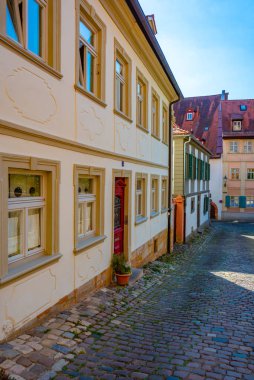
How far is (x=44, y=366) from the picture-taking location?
4.14 metres

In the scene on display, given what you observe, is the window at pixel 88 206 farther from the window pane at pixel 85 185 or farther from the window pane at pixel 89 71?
the window pane at pixel 89 71

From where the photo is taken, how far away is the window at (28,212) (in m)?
4.48

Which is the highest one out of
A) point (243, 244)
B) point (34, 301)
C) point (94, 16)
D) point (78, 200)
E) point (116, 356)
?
point (94, 16)

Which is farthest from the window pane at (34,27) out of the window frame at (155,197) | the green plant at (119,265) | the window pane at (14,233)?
the window frame at (155,197)

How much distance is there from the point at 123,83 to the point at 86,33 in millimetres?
2594

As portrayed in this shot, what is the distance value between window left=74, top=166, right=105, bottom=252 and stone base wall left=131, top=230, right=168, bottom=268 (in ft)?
10.1

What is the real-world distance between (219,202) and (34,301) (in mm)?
35726

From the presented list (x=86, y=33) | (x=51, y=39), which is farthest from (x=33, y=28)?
(x=86, y=33)

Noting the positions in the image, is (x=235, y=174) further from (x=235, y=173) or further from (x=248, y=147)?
(x=248, y=147)

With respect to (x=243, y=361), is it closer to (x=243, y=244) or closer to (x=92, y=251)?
(x=92, y=251)

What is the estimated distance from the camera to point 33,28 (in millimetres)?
5234

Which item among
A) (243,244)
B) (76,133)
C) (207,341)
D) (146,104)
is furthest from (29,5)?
(243,244)

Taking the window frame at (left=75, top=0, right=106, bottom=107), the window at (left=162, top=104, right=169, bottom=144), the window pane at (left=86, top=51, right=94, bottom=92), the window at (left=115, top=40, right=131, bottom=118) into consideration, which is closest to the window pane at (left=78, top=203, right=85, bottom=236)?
the window frame at (left=75, top=0, right=106, bottom=107)

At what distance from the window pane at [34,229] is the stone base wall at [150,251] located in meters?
5.33
